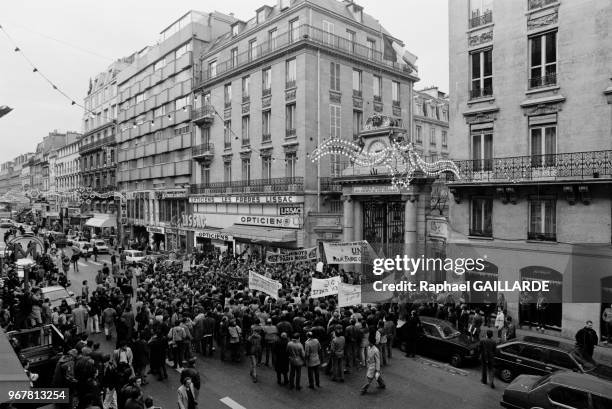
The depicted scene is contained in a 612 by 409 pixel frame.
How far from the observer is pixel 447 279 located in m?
22.0

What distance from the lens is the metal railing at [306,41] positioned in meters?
31.2

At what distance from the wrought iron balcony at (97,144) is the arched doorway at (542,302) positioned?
55890 mm

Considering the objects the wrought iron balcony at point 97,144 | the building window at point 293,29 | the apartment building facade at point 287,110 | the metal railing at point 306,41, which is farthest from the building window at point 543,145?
the wrought iron balcony at point 97,144

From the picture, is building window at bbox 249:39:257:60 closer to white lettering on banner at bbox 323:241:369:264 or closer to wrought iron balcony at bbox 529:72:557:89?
white lettering on banner at bbox 323:241:369:264

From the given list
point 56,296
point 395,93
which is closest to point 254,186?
point 395,93

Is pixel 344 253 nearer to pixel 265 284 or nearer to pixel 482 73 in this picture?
pixel 265 284

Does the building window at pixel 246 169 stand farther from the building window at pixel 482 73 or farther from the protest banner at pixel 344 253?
the building window at pixel 482 73

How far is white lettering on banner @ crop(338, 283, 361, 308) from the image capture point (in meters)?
15.0

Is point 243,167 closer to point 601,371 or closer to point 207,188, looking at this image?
point 207,188

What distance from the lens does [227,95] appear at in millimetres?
38625

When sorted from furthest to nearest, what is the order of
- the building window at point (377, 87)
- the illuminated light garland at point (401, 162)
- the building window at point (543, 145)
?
the building window at point (377, 87) → the illuminated light garland at point (401, 162) → the building window at point (543, 145)

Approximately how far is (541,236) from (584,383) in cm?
994

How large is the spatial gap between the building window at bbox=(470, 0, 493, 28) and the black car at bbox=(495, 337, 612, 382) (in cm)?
1448

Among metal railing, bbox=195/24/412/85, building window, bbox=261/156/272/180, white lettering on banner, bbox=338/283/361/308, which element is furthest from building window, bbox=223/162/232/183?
white lettering on banner, bbox=338/283/361/308
